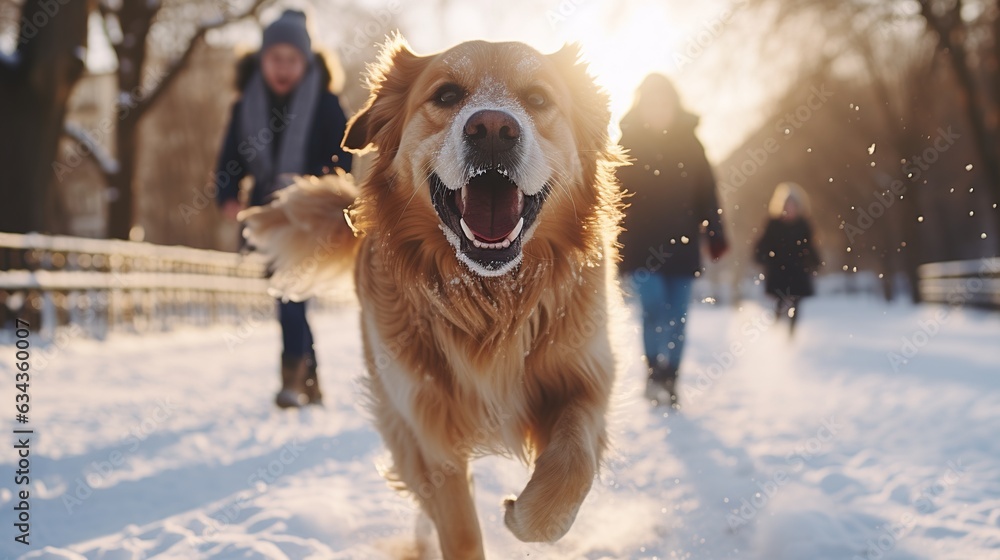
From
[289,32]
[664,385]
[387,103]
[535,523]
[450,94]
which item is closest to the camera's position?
[535,523]

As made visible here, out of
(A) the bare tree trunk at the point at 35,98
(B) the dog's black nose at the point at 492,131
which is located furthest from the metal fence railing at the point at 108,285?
(B) the dog's black nose at the point at 492,131

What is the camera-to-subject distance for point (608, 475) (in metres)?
3.45

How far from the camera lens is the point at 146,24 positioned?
13.4 m

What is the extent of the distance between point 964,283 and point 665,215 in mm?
13911

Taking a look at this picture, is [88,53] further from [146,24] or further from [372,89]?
[372,89]

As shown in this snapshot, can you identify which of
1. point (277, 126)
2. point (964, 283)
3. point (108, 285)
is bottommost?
point (277, 126)

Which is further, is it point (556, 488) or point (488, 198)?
point (488, 198)

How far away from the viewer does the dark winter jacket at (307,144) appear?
196 inches

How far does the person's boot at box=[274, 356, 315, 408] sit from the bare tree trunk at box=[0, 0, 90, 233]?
19.4 feet

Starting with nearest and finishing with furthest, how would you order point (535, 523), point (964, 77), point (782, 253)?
1. point (535, 523)
2. point (782, 253)
3. point (964, 77)

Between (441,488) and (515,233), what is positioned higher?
(515,233)

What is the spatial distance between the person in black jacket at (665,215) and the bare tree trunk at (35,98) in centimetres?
696

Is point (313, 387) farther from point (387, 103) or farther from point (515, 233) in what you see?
point (515, 233)

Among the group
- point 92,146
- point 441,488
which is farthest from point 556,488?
point 92,146
